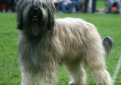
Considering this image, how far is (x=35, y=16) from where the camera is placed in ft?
23.4

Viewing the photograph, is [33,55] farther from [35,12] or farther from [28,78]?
[35,12]

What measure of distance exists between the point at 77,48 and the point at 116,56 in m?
4.63

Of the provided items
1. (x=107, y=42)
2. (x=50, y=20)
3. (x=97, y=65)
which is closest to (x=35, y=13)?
(x=50, y=20)

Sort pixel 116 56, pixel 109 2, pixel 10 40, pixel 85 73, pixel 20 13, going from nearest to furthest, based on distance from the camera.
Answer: pixel 20 13 < pixel 85 73 < pixel 116 56 < pixel 10 40 < pixel 109 2

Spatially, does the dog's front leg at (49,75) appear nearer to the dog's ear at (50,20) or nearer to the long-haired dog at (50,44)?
the long-haired dog at (50,44)

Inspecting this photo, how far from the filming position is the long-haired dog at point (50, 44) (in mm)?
7215

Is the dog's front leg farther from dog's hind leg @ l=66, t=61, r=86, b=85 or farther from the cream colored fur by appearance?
dog's hind leg @ l=66, t=61, r=86, b=85

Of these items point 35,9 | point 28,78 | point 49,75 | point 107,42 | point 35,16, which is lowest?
point 28,78

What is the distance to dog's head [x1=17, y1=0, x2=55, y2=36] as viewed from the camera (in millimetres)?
7094

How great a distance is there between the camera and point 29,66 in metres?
7.65

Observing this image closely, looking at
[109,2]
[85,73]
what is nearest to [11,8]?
[109,2]

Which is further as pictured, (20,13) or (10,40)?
(10,40)

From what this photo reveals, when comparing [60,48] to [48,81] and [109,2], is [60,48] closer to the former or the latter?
[48,81]

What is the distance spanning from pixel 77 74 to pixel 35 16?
6.98ft
